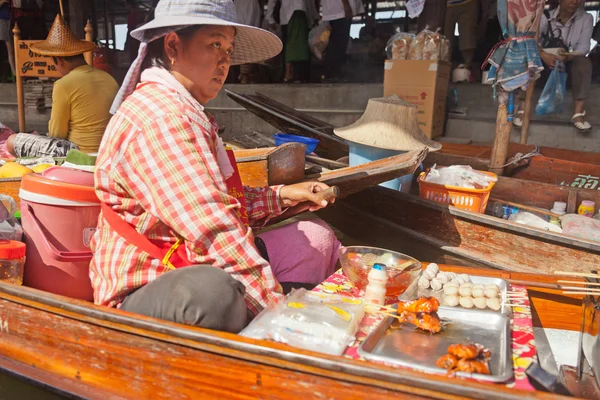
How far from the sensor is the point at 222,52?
2.11 meters

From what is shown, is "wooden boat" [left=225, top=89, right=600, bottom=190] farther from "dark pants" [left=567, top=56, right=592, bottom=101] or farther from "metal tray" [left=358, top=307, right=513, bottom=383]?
"metal tray" [left=358, top=307, right=513, bottom=383]

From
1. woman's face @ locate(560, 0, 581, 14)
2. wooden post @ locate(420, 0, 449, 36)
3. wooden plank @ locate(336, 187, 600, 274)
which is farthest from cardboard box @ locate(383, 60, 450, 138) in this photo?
wooden plank @ locate(336, 187, 600, 274)

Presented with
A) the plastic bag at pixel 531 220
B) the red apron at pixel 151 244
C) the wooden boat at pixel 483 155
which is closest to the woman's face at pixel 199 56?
the red apron at pixel 151 244

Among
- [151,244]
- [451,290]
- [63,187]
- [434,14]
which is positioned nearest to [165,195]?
[151,244]

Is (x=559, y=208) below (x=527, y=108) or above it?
below

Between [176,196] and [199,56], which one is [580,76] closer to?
[199,56]

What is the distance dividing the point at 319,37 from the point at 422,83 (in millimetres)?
2679

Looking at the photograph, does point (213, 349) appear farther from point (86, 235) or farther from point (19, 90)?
point (19, 90)

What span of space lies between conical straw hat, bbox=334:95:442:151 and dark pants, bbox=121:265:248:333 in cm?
244

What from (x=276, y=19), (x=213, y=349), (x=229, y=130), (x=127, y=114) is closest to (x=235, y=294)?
(x=213, y=349)

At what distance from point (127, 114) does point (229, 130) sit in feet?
22.6

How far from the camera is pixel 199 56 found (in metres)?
2.05

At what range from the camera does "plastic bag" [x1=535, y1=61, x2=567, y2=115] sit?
19.8ft

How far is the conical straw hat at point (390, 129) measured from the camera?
4.03 meters
